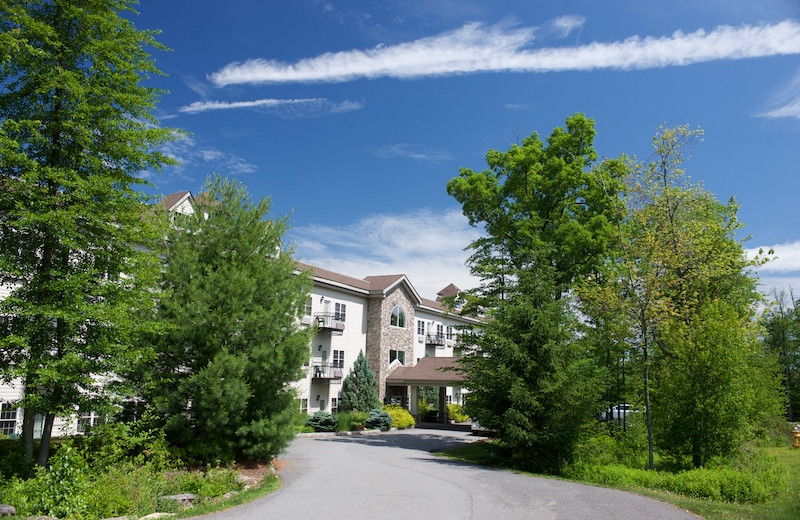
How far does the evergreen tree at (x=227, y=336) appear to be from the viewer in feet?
45.3

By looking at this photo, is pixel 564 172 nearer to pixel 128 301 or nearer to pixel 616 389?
pixel 616 389

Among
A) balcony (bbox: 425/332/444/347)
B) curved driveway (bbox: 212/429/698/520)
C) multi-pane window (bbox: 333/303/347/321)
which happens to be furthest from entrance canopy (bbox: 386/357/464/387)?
curved driveway (bbox: 212/429/698/520)

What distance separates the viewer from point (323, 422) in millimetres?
28875

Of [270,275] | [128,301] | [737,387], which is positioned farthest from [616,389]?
[128,301]

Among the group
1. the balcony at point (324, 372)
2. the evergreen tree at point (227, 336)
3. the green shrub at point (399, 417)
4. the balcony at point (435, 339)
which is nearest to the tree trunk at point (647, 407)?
the evergreen tree at point (227, 336)

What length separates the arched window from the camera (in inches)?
1467

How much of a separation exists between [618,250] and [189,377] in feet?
56.4

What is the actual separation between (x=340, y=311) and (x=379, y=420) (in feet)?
22.9

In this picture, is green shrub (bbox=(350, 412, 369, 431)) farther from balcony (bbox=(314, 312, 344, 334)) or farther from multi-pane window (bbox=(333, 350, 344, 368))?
balcony (bbox=(314, 312, 344, 334))

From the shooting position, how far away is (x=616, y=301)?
17047 mm

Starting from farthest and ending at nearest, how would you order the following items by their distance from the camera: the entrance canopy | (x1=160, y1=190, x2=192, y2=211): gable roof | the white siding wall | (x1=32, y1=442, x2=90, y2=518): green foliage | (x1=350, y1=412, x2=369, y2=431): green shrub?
the entrance canopy
the white siding wall
(x1=350, y1=412, x2=369, y2=431): green shrub
(x1=160, y1=190, x2=192, y2=211): gable roof
(x1=32, y1=442, x2=90, y2=518): green foliage

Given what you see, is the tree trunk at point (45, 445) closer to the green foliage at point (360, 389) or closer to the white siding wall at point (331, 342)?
the white siding wall at point (331, 342)

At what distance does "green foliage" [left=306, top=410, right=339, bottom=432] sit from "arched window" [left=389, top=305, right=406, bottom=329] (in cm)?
934

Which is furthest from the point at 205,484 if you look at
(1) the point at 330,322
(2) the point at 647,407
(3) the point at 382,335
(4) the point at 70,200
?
(3) the point at 382,335
